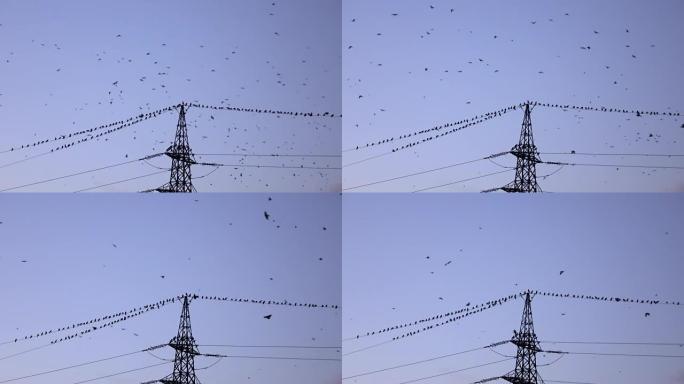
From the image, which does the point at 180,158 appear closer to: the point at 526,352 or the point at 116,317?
the point at 116,317

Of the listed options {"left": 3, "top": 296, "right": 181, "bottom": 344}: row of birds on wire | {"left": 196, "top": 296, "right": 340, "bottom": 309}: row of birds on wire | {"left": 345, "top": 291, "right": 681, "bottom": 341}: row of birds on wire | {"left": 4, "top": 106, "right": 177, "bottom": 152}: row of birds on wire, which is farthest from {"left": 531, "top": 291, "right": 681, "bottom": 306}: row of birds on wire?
{"left": 4, "top": 106, "right": 177, "bottom": 152}: row of birds on wire

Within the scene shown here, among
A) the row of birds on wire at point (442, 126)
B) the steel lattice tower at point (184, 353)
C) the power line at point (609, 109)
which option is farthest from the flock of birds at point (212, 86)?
the power line at point (609, 109)

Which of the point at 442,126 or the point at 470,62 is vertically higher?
the point at 470,62

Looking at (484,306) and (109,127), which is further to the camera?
(484,306)

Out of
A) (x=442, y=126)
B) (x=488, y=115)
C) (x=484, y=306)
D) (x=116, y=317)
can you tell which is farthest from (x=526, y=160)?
(x=116, y=317)

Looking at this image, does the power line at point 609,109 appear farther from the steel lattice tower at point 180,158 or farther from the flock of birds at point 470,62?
the steel lattice tower at point 180,158

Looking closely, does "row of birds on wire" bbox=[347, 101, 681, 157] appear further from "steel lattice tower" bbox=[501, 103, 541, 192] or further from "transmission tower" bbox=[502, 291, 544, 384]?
"transmission tower" bbox=[502, 291, 544, 384]
